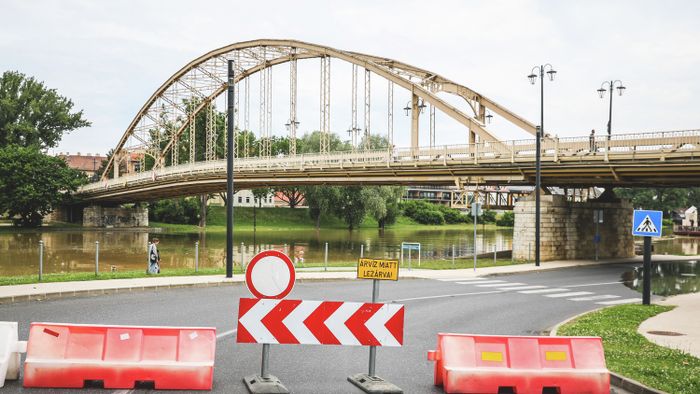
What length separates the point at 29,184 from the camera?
69.1 meters

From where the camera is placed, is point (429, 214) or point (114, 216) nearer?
point (114, 216)

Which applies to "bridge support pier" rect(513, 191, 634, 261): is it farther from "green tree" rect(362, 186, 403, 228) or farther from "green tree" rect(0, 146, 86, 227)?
"green tree" rect(0, 146, 86, 227)

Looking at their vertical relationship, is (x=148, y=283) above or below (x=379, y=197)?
below

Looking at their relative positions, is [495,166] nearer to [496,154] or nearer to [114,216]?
A: [496,154]

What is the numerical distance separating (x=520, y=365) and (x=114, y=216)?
81462 millimetres

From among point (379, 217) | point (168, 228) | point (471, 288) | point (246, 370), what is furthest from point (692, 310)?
point (168, 228)

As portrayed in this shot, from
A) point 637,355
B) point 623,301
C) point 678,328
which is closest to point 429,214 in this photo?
point 623,301

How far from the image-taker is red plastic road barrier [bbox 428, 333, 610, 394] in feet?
25.0

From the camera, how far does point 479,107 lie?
136 feet

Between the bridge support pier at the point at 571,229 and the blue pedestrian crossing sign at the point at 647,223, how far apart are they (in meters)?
18.3

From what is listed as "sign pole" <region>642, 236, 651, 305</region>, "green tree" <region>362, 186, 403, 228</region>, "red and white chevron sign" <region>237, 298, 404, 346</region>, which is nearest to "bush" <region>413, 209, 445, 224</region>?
"green tree" <region>362, 186, 403, 228</region>

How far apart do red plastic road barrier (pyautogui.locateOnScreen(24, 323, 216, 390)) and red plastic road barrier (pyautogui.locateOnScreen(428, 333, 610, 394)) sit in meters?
2.77

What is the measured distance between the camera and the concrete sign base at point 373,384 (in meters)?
7.47

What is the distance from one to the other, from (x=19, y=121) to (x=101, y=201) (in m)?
15.9
